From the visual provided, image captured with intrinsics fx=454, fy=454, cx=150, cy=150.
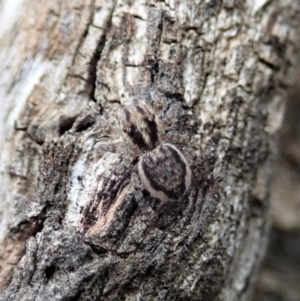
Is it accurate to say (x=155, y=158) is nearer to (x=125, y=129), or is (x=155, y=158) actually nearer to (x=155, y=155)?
(x=155, y=155)

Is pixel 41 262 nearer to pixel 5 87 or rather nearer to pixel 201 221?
pixel 201 221

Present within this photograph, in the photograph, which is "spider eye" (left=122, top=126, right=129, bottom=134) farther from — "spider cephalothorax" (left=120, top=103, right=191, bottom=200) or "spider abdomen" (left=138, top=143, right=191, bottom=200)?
"spider abdomen" (left=138, top=143, right=191, bottom=200)

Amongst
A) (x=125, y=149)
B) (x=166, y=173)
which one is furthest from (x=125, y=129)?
(x=166, y=173)

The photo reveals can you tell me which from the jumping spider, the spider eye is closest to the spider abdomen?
the jumping spider

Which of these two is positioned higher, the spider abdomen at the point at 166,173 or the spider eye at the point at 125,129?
the spider eye at the point at 125,129

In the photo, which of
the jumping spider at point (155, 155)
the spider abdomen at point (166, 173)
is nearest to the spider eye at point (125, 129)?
the jumping spider at point (155, 155)

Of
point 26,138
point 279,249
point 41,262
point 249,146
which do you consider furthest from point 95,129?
point 279,249

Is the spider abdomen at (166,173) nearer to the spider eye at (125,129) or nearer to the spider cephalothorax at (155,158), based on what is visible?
the spider cephalothorax at (155,158)
